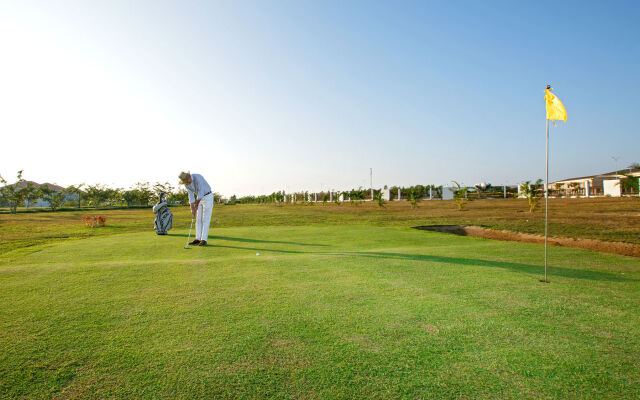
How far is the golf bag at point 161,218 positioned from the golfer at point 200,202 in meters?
3.64

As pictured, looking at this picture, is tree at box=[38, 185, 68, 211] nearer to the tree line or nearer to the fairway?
the tree line

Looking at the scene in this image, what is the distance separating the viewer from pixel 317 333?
2.68 metres

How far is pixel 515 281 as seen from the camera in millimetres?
4418

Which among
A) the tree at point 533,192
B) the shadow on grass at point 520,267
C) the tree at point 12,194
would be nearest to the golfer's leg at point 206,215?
the shadow on grass at point 520,267

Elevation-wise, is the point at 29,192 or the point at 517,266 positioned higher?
the point at 29,192

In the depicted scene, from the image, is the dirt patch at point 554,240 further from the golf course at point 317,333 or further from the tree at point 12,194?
the tree at point 12,194

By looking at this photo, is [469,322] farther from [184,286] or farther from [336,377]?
[184,286]

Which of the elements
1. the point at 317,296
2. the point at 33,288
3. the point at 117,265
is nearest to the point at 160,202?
the point at 117,265

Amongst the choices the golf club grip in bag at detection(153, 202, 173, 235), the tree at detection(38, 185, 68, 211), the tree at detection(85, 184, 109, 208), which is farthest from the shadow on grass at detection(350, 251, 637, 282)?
the tree at detection(85, 184, 109, 208)

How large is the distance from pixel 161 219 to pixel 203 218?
163 inches

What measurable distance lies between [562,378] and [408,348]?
37.6 inches

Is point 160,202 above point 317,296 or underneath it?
above

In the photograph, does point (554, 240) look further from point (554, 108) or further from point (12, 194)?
point (12, 194)

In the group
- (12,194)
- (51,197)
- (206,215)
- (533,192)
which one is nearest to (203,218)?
(206,215)
